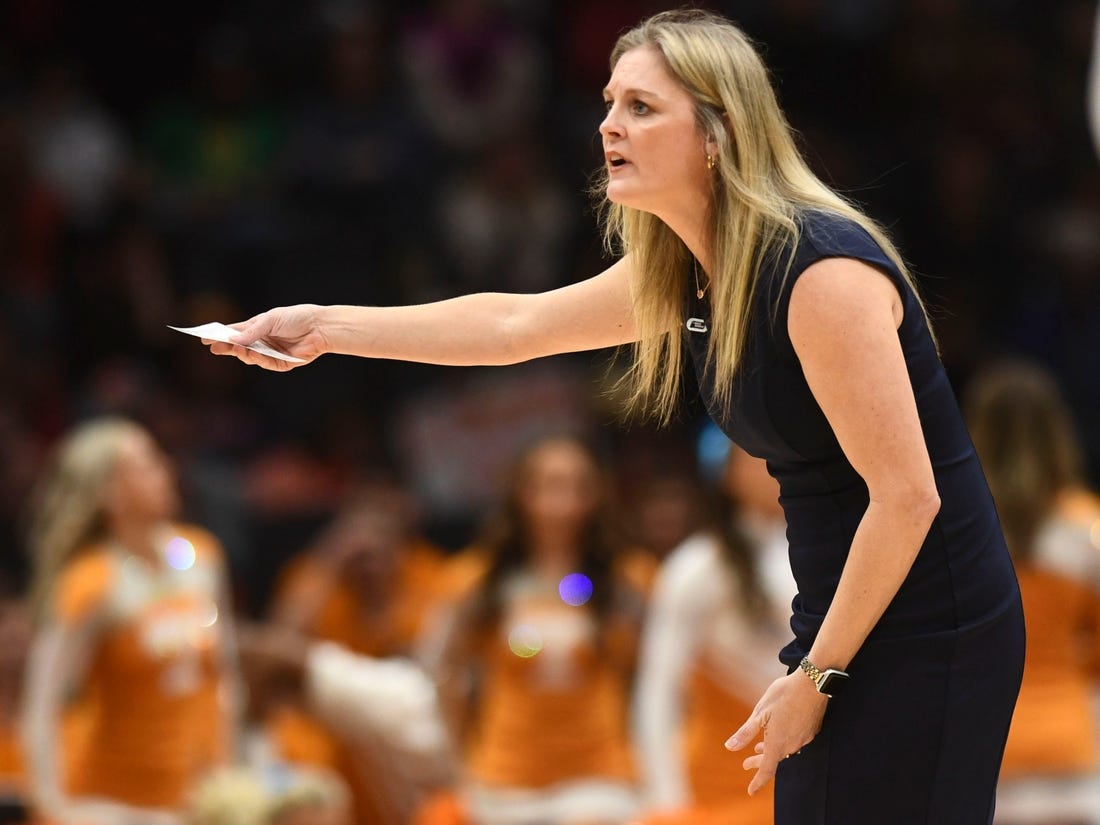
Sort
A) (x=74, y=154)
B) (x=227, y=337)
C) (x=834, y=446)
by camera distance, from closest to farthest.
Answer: (x=834, y=446)
(x=227, y=337)
(x=74, y=154)

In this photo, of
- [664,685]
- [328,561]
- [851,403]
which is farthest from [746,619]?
[851,403]

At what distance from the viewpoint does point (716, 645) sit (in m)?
5.29

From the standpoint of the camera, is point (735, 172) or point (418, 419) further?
point (418, 419)

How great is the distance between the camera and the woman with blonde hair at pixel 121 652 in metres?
5.57

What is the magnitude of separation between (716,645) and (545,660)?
72 centimetres

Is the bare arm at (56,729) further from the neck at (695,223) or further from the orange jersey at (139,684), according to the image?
the neck at (695,223)

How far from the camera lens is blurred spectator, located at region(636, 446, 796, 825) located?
517cm

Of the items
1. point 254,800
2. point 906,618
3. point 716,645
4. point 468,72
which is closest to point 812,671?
point 906,618

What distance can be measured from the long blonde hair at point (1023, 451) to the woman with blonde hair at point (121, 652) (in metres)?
2.50

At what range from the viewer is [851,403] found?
2.29m

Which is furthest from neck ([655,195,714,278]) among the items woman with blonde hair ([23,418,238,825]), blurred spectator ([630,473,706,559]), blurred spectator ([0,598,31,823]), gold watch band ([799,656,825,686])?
blurred spectator ([630,473,706,559])

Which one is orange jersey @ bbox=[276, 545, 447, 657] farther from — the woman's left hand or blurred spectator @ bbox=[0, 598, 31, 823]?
the woman's left hand

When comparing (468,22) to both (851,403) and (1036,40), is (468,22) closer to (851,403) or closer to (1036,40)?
(1036,40)

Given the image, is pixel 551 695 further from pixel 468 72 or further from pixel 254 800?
pixel 468 72
